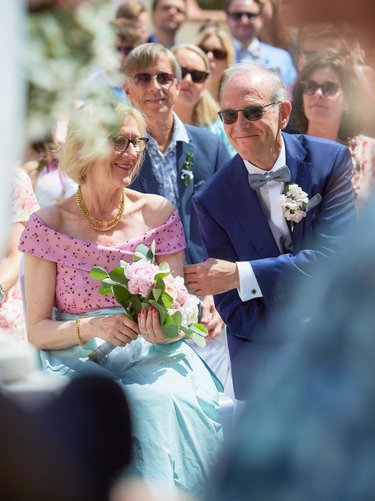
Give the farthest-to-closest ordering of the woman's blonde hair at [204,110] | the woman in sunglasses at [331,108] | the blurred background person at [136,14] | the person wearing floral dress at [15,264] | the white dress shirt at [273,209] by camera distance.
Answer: the blurred background person at [136,14] → the woman's blonde hair at [204,110] → the woman in sunglasses at [331,108] → the person wearing floral dress at [15,264] → the white dress shirt at [273,209]

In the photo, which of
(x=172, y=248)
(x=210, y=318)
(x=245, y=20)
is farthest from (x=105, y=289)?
(x=245, y=20)

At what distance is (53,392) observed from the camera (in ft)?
4.49

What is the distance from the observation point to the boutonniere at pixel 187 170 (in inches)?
212

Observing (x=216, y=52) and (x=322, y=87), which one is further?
(x=216, y=52)

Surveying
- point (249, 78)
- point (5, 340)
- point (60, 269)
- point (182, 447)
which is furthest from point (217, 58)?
point (5, 340)

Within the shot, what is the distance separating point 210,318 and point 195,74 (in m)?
1.88

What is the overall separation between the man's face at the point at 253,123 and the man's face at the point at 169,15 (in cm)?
349

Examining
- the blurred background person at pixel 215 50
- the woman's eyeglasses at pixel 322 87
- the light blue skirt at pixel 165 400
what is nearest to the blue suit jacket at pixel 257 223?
the light blue skirt at pixel 165 400

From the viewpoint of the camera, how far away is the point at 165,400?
13.7ft

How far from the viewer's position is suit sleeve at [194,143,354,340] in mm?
4352

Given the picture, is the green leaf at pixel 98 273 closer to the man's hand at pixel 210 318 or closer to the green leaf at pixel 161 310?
the green leaf at pixel 161 310

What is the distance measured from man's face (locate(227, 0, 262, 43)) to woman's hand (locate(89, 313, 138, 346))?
4.37m

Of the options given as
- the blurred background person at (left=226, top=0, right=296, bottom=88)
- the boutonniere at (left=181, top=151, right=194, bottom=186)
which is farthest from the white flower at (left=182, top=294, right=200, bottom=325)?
the blurred background person at (left=226, top=0, right=296, bottom=88)

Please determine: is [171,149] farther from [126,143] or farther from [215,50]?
[215,50]
